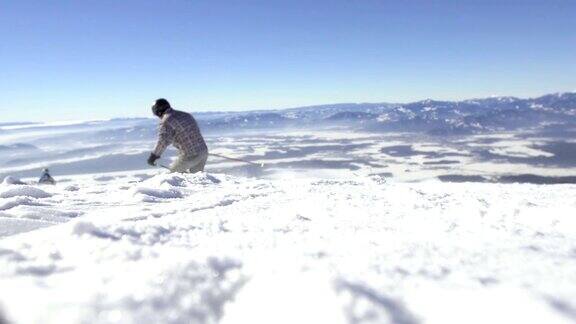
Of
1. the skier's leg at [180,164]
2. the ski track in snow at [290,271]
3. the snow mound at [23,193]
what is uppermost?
the ski track in snow at [290,271]

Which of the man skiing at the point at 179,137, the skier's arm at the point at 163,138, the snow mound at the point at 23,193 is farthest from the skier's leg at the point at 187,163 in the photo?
the snow mound at the point at 23,193

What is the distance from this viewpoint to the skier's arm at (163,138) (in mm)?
11617

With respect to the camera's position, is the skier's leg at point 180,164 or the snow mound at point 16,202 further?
the skier's leg at point 180,164

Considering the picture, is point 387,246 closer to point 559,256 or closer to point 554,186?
point 559,256

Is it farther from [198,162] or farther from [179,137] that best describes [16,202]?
[198,162]

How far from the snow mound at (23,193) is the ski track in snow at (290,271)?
6.77ft

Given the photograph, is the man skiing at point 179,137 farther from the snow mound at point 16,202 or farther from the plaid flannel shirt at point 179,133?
the snow mound at point 16,202

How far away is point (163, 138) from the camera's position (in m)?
11.6

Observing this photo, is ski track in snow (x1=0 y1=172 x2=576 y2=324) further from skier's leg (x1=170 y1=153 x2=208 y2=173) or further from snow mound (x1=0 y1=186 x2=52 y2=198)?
skier's leg (x1=170 y1=153 x2=208 y2=173)

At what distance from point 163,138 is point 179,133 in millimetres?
467

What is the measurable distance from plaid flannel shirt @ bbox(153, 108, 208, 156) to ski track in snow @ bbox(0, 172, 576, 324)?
696 cm

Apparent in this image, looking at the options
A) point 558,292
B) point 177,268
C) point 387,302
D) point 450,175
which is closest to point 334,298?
point 387,302

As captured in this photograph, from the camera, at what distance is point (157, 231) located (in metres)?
3.66

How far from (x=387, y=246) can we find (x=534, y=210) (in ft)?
11.4
